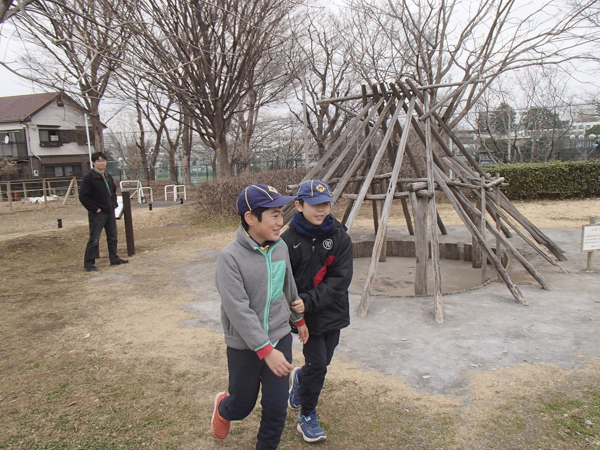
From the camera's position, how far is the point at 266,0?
13016mm

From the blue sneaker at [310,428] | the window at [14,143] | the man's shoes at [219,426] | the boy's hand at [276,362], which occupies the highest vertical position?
the window at [14,143]

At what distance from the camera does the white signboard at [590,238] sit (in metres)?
5.91

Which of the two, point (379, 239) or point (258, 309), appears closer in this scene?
point (258, 309)

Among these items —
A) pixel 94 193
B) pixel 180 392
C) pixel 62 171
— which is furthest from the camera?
pixel 62 171

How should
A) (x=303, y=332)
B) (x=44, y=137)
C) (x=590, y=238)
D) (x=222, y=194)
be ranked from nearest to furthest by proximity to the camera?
(x=303, y=332) < (x=590, y=238) < (x=222, y=194) < (x=44, y=137)

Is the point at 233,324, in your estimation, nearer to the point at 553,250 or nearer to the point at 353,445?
the point at 353,445

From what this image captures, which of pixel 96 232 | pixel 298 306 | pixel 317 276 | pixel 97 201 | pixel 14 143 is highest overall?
pixel 14 143

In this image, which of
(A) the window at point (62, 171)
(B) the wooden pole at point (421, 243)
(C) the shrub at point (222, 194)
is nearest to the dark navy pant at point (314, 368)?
(B) the wooden pole at point (421, 243)

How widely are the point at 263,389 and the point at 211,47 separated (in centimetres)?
1280

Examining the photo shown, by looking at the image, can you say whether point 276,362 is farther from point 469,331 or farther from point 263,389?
point 469,331

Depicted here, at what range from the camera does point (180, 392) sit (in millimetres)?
3336

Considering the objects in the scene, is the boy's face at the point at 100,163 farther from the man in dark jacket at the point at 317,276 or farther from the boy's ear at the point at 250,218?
the boy's ear at the point at 250,218

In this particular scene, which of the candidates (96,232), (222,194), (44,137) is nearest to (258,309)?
(96,232)

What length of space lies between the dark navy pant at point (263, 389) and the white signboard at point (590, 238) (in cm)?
512
